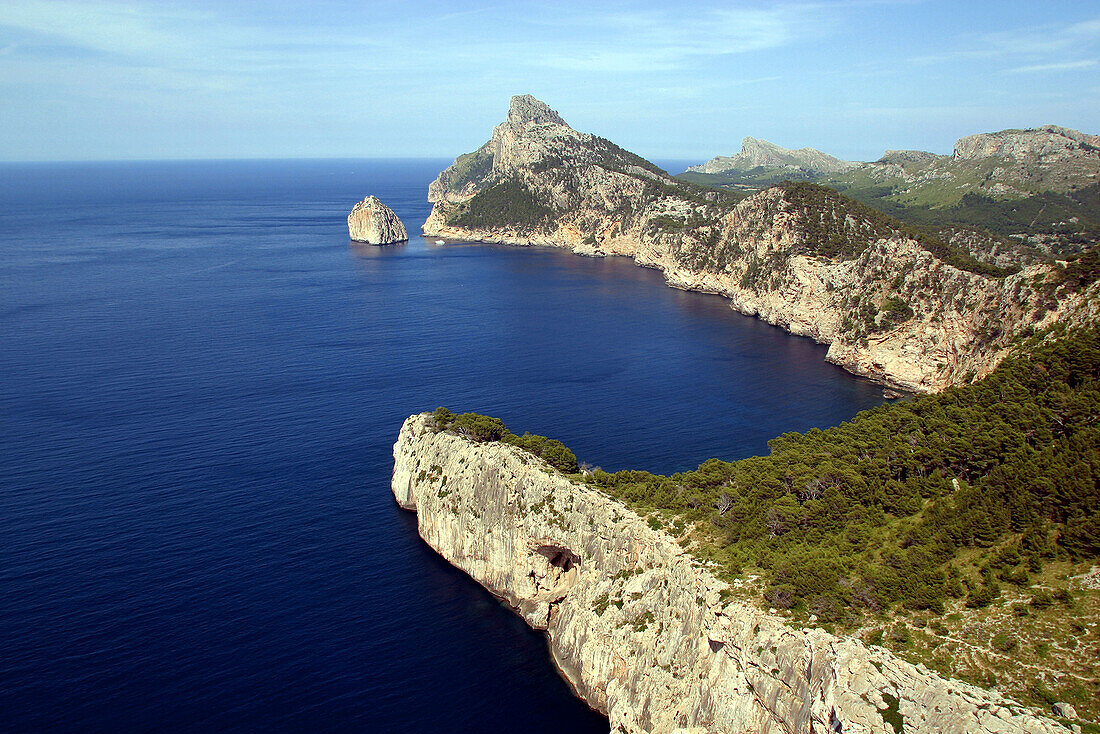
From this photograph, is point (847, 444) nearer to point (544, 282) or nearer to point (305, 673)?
point (305, 673)

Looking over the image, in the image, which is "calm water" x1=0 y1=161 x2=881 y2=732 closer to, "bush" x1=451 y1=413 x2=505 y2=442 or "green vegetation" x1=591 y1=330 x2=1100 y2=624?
"bush" x1=451 y1=413 x2=505 y2=442

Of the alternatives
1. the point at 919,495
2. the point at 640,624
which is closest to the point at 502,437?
the point at 640,624

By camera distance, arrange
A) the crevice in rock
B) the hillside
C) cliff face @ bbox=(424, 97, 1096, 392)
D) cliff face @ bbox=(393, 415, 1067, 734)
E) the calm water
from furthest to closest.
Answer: cliff face @ bbox=(424, 97, 1096, 392)
the crevice in rock
the calm water
the hillside
cliff face @ bbox=(393, 415, 1067, 734)

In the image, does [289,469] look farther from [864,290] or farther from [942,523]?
[864,290]

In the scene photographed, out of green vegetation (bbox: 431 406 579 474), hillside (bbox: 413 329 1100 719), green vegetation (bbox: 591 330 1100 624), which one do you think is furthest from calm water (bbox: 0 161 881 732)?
green vegetation (bbox: 591 330 1100 624)

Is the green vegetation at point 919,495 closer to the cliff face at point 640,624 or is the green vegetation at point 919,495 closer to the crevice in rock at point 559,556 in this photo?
the cliff face at point 640,624

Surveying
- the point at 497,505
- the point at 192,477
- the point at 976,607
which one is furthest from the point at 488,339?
the point at 976,607

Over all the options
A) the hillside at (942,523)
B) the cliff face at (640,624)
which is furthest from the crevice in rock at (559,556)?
the hillside at (942,523)
